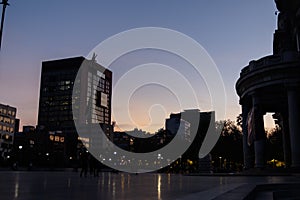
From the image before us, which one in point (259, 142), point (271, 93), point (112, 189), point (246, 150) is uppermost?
point (271, 93)

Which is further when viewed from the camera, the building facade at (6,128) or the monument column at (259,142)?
the building facade at (6,128)

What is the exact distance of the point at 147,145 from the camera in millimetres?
118938

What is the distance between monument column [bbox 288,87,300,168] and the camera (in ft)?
102

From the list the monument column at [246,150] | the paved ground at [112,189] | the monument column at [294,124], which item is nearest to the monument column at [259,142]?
the monument column at [294,124]

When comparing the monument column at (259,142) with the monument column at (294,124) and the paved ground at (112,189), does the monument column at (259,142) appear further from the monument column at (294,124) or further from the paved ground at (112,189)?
the paved ground at (112,189)

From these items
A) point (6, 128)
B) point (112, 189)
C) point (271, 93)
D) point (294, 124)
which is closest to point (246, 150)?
point (271, 93)

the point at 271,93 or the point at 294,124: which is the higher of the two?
the point at 271,93

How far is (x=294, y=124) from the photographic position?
105ft

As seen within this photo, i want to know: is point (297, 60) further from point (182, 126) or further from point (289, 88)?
point (182, 126)

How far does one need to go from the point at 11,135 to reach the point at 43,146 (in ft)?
Answer: 79.4

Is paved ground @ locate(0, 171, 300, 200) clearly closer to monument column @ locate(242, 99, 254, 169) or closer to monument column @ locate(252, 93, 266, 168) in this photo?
monument column @ locate(252, 93, 266, 168)

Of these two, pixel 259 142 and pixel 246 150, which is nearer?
pixel 259 142

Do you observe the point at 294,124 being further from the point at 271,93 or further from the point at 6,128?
the point at 6,128

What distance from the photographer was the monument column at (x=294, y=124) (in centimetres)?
3111
